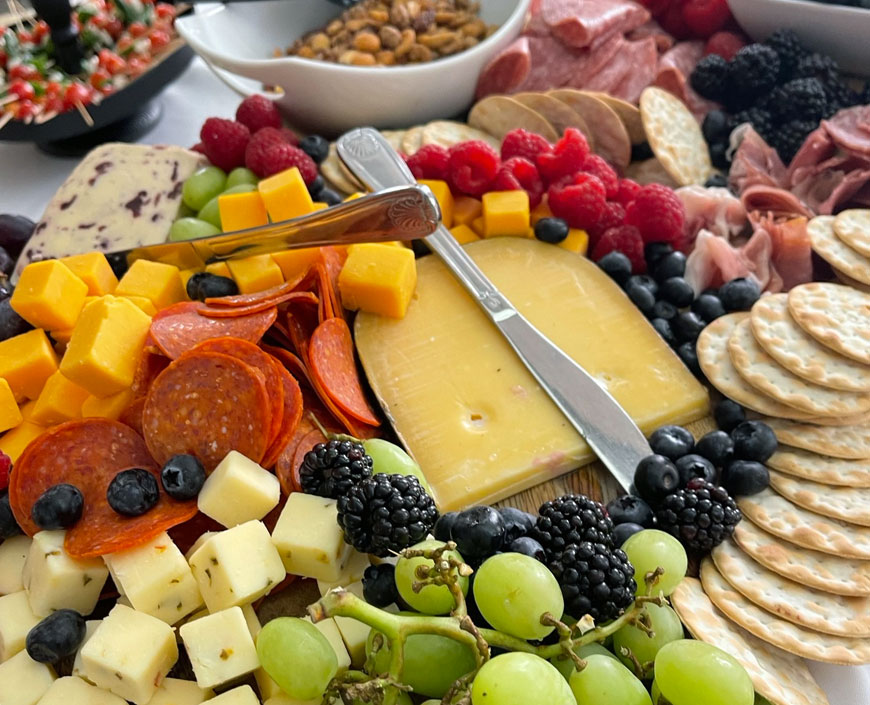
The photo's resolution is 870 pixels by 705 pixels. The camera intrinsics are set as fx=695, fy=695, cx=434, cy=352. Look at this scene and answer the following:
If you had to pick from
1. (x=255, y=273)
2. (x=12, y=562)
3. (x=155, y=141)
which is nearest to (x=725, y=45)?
(x=255, y=273)

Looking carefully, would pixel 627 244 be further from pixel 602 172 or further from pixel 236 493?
pixel 236 493

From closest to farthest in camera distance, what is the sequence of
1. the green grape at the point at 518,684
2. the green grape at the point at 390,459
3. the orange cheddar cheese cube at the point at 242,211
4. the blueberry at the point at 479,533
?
1. the green grape at the point at 518,684
2. the blueberry at the point at 479,533
3. the green grape at the point at 390,459
4. the orange cheddar cheese cube at the point at 242,211

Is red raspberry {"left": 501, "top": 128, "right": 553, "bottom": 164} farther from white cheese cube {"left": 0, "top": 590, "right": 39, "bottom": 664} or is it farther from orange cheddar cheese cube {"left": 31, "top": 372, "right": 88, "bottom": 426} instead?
white cheese cube {"left": 0, "top": 590, "right": 39, "bottom": 664}

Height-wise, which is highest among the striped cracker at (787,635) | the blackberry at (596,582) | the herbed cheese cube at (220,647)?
the blackberry at (596,582)

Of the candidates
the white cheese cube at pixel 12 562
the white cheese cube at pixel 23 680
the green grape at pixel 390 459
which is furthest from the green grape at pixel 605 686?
the white cheese cube at pixel 12 562

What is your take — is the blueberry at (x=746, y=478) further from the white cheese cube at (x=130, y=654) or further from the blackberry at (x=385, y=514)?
the white cheese cube at (x=130, y=654)

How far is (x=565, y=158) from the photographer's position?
4.94ft

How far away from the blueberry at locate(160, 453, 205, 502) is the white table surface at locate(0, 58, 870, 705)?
1132mm

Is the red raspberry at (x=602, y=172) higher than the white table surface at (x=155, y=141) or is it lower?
higher

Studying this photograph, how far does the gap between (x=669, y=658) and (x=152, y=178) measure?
4.60ft

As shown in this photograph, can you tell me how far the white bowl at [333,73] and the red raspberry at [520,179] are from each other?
0.42 metres

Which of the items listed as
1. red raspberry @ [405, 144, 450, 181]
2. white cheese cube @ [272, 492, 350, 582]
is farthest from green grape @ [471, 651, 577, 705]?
red raspberry @ [405, 144, 450, 181]

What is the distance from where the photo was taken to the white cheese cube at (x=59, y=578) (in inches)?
36.9

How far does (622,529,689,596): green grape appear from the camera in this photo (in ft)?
3.01
